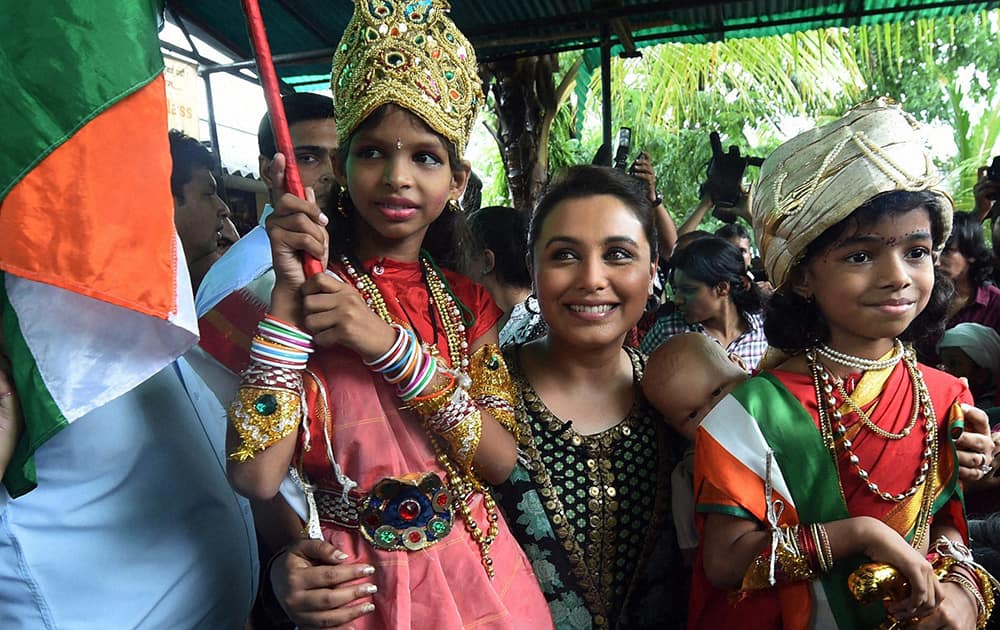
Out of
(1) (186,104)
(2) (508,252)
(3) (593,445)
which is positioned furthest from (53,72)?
(1) (186,104)

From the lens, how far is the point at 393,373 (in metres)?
1.30

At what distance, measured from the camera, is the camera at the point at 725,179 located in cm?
470

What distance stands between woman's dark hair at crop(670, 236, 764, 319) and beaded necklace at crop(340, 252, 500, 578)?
2502mm

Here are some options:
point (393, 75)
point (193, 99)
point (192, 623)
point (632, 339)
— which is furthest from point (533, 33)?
point (193, 99)

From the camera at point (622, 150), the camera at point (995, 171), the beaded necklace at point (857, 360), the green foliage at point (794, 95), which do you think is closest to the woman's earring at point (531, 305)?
the camera at point (622, 150)

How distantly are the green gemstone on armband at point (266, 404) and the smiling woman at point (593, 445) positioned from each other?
0.67m

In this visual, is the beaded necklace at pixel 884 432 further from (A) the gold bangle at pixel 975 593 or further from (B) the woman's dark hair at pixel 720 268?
(B) the woman's dark hair at pixel 720 268

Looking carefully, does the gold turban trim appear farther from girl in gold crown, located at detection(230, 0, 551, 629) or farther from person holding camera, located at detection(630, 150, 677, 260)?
person holding camera, located at detection(630, 150, 677, 260)

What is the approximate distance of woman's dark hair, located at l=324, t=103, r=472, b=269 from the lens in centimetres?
147

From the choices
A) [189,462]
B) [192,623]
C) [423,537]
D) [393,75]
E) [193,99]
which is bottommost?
[192,623]

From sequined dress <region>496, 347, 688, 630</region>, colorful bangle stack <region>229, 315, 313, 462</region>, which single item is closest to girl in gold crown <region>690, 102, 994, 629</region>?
sequined dress <region>496, 347, 688, 630</region>

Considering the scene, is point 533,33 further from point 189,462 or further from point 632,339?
point 189,462

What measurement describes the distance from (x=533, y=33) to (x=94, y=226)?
143 inches

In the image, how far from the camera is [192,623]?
4.35 feet
